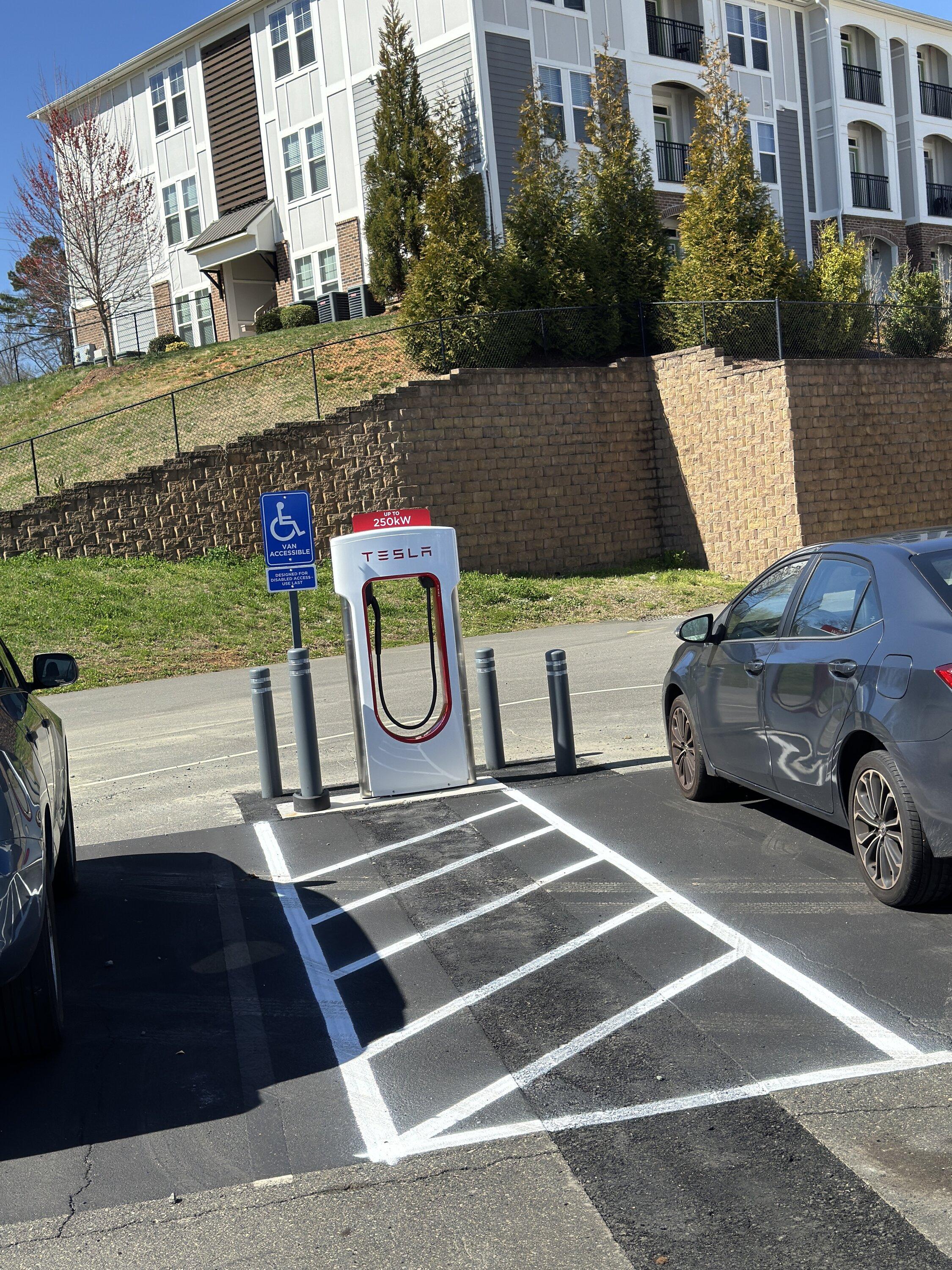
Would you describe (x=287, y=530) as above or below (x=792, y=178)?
below

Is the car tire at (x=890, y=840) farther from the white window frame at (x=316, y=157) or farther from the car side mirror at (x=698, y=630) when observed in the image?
the white window frame at (x=316, y=157)

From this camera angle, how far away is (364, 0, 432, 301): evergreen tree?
2950cm

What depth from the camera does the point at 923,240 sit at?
42.3 meters

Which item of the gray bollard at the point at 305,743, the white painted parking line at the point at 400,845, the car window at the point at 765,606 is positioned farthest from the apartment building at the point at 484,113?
the car window at the point at 765,606

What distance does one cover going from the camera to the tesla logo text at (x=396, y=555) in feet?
28.4

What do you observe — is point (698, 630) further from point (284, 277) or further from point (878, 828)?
point (284, 277)

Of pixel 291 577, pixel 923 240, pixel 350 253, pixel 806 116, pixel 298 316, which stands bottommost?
pixel 291 577

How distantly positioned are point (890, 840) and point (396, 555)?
162 inches

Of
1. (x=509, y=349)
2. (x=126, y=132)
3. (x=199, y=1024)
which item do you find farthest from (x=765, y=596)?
(x=126, y=132)

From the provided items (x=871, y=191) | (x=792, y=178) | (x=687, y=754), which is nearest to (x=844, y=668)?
(x=687, y=754)

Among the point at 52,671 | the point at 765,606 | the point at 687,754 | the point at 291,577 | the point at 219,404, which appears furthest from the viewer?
the point at 219,404

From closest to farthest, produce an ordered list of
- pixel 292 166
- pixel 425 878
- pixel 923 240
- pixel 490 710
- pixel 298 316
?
1. pixel 425 878
2. pixel 490 710
3. pixel 298 316
4. pixel 292 166
5. pixel 923 240

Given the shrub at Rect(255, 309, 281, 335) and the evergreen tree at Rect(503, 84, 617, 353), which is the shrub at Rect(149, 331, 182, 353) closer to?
the shrub at Rect(255, 309, 281, 335)

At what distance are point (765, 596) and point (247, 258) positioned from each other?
33347mm
